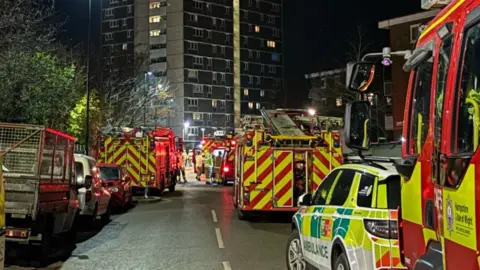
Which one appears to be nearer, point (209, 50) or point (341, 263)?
point (341, 263)

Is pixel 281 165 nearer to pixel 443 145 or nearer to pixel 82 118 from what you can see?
pixel 443 145

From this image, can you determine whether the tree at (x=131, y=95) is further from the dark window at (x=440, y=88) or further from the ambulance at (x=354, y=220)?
the dark window at (x=440, y=88)

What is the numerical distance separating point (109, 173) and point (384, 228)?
14351 mm

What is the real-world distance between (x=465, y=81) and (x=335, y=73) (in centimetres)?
4951

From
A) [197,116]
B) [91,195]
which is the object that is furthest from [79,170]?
[197,116]

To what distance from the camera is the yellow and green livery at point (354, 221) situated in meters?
5.20

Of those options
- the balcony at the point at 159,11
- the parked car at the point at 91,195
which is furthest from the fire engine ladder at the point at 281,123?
the balcony at the point at 159,11

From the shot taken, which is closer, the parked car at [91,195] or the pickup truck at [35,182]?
the pickup truck at [35,182]

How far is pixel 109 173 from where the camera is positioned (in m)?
18.4

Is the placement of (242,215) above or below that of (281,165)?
below

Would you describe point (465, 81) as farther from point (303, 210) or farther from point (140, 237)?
point (140, 237)

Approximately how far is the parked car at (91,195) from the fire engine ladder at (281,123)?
4.85 metres

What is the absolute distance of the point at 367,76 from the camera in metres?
4.76

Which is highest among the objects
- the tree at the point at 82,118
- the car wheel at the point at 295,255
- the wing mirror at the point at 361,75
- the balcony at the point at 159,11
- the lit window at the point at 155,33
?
the balcony at the point at 159,11
